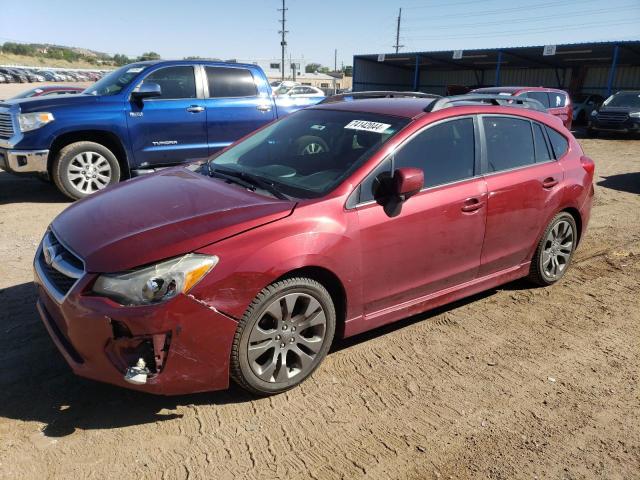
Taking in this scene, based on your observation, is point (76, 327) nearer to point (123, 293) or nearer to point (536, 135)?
point (123, 293)

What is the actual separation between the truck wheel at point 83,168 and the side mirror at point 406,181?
16.3 ft

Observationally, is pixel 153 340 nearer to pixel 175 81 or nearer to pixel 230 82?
pixel 175 81

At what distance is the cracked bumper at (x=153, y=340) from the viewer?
2.45 meters

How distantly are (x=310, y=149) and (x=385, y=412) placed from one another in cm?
188

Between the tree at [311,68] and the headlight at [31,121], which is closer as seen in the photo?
the headlight at [31,121]

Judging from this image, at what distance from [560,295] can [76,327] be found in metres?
3.91

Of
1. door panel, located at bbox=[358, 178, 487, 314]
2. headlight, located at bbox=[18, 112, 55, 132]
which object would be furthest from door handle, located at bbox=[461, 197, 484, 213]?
headlight, located at bbox=[18, 112, 55, 132]

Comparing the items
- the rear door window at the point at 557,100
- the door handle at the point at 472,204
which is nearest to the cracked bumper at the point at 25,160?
the door handle at the point at 472,204

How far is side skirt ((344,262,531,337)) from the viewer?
129 inches

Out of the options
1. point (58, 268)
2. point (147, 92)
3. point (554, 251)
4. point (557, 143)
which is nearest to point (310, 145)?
point (58, 268)

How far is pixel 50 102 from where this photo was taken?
6.61 m

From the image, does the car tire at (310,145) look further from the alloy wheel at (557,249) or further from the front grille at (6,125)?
the front grille at (6,125)

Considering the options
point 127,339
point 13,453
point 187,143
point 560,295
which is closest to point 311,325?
point 127,339

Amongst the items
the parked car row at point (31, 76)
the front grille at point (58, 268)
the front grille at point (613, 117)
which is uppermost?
the front grille at point (58, 268)
